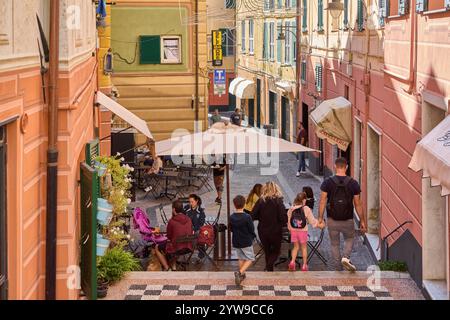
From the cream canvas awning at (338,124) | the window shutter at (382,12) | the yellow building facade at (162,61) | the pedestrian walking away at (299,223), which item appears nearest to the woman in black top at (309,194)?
the pedestrian walking away at (299,223)

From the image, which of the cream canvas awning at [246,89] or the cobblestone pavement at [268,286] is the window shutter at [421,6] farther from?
the cream canvas awning at [246,89]

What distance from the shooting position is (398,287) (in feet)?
36.5

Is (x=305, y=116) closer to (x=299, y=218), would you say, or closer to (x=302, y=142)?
(x=302, y=142)

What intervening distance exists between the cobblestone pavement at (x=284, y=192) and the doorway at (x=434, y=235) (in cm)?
263

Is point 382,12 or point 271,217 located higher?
point 382,12

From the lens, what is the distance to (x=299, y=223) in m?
12.2

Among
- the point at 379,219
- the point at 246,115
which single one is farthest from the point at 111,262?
the point at 246,115

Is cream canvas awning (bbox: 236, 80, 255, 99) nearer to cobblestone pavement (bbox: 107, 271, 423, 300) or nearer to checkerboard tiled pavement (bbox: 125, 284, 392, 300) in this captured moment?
cobblestone pavement (bbox: 107, 271, 423, 300)

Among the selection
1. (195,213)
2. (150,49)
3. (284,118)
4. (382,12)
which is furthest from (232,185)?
(284,118)

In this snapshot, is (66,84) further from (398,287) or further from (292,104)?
(292,104)

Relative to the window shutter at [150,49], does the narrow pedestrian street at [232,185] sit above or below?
below

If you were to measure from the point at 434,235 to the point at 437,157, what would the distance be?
8.45 feet

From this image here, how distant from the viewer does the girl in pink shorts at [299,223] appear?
12.1 m
